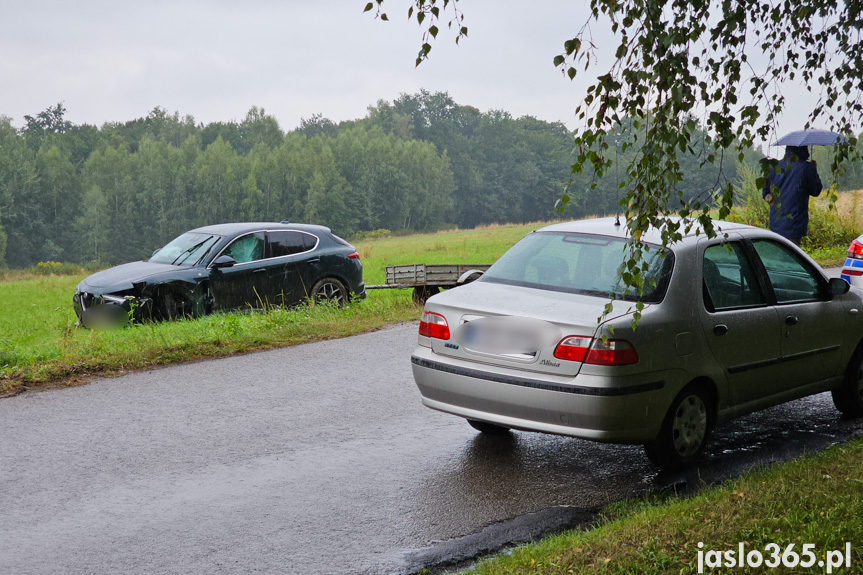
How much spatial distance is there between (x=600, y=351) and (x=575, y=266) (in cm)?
100

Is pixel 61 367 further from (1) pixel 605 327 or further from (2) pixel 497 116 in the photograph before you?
(2) pixel 497 116

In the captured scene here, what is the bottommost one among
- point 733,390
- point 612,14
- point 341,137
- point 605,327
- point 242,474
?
point 242,474

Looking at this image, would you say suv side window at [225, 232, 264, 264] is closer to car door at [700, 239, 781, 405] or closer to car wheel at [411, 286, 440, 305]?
car wheel at [411, 286, 440, 305]

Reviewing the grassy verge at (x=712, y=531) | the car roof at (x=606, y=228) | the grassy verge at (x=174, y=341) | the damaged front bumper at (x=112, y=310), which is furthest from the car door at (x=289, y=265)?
the grassy verge at (x=712, y=531)

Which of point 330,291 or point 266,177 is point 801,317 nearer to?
A: point 330,291

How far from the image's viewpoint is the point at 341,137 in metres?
140

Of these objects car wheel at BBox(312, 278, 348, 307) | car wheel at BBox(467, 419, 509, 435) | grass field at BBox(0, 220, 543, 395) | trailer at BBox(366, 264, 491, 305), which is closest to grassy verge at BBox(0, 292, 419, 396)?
grass field at BBox(0, 220, 543, 395)

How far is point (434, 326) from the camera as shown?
231 inches

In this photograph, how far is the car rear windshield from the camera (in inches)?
221

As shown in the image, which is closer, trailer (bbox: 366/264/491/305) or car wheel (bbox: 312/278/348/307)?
car wheel (bbox: 312/278/348/307)

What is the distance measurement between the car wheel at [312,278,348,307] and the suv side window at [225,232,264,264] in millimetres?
1093

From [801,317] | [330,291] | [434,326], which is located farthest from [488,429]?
[330,291]

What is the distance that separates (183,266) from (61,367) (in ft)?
15.4

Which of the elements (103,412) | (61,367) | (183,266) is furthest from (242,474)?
(183,266)
